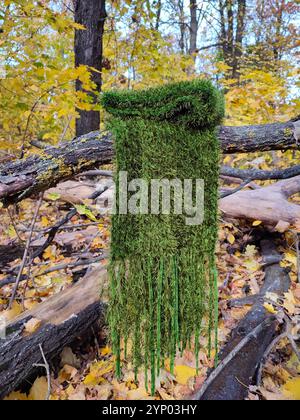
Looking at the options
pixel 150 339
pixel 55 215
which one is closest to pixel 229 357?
pixel 150 339

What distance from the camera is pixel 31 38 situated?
328cm

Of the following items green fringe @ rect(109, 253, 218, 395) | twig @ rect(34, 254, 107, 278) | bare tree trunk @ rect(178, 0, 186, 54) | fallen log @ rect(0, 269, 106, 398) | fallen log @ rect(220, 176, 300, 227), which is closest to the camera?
green fringe @ rect(109, 253, 218, 395)

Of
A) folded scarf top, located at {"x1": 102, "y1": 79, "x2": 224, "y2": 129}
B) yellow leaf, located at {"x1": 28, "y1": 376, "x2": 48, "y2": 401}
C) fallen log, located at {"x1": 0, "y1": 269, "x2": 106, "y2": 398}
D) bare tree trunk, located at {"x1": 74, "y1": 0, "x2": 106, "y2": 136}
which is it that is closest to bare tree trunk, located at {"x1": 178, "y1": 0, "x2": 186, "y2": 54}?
bare tree trunk, located at {"x1": 74, "y1": 0, "x2": 106, "y2": 136}

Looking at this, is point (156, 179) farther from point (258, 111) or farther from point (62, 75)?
point (258, 111)

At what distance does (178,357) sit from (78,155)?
1.33m

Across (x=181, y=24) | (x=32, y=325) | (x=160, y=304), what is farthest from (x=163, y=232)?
(x=181, y=24)

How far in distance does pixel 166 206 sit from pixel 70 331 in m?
1.05

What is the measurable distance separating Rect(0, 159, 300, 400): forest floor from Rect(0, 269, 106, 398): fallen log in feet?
0.26

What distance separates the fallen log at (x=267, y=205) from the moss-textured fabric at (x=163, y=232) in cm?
161

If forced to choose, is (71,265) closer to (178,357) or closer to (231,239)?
(178,357)

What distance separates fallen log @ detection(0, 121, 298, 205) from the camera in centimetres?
144

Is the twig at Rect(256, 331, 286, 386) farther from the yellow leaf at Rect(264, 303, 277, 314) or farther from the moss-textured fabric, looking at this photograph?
the moss-textured fabric

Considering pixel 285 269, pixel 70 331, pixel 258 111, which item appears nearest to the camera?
pixel 70 331

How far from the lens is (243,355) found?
62.1 inches
